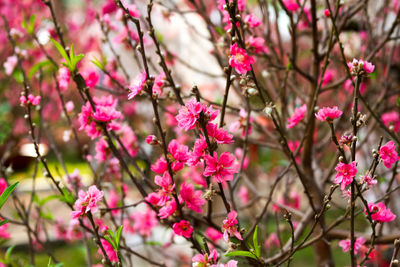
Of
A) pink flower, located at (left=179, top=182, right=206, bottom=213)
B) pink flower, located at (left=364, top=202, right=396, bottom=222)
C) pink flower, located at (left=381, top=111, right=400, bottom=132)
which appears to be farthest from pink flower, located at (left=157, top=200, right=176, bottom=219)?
pink flower, located at (left=381, top=111, right=400, bottom=132)

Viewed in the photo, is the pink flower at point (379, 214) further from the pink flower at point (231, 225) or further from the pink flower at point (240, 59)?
Result: the pink flower at point (240, 59)

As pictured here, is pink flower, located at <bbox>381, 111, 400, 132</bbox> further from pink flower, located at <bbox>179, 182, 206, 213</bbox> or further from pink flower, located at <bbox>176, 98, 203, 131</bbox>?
pink flower, located at <bbox>176, 98, 203, 131</bbox>

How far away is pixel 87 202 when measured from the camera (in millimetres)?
1030

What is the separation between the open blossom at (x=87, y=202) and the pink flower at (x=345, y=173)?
2.00 feet

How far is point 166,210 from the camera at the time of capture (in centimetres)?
105

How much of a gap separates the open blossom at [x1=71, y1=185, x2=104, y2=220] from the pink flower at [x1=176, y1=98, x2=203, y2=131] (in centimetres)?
31

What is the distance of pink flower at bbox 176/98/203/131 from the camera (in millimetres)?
885

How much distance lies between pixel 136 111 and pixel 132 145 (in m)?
2.99

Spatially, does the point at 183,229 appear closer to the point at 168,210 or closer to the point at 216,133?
the point at 168,210

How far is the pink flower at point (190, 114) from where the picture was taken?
89 centimetres

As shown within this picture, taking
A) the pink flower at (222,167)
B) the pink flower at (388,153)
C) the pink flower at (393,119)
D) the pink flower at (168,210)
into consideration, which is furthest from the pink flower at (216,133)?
→ the pink flower at (393,119)

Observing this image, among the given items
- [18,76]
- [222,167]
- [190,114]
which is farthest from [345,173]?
[18,76]

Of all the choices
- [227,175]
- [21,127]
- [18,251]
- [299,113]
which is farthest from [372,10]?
[18,251]

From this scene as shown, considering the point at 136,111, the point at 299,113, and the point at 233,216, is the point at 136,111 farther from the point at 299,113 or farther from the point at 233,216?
the point at 233,216
